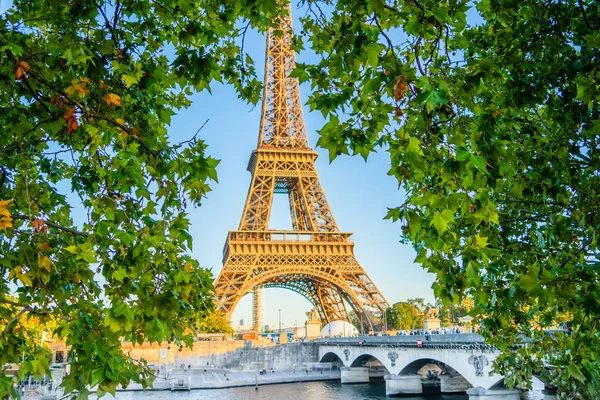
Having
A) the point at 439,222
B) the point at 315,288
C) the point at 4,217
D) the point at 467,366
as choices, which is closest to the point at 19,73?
the point at 4,217

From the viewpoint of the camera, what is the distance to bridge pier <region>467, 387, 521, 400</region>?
2584 cm

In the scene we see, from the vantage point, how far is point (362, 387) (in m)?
42.6

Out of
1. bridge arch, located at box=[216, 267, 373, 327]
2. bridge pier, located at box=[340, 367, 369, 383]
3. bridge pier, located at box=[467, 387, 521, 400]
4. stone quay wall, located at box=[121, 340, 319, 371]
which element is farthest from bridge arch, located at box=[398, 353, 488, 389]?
stone quay wall, located at box=[121, 340, 319, 371]

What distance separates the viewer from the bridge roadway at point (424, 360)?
26.4m

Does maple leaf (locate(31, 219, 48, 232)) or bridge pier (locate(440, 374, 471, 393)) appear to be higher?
maple leaf (locate(31, 219, 48, 232))

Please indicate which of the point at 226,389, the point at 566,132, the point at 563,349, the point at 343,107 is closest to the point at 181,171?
the point at 343,107

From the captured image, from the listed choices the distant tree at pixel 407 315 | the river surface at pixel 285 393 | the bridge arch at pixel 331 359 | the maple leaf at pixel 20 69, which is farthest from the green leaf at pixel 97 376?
the distant tree at pixel 407 315

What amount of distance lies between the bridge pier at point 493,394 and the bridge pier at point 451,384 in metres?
10.9

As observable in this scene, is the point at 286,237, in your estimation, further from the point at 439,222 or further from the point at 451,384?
the point at 439,222

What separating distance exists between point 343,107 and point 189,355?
54.8m

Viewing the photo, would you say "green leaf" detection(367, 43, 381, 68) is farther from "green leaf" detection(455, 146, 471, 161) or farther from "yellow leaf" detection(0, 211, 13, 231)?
"yellow leaf" detection(0, 211, 13, 231)

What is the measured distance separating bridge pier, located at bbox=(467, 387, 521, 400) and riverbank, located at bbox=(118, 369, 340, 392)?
1954 centimetres

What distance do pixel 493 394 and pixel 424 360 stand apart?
9.30 m

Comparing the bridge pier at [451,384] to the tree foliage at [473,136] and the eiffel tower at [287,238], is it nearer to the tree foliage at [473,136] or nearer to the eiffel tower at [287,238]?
the eiffel tower at [287,238]
